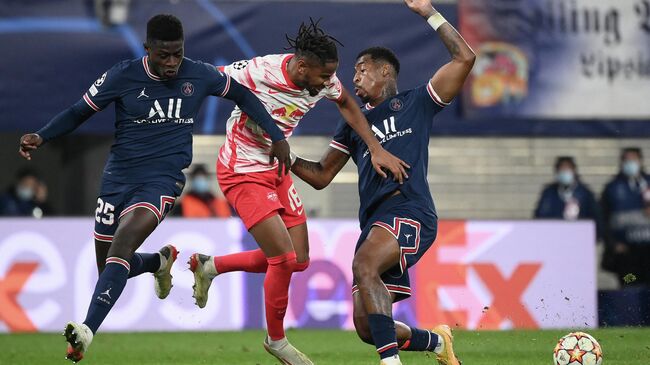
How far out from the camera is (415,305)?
14.3m

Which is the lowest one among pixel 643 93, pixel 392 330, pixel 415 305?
pixel 415 305

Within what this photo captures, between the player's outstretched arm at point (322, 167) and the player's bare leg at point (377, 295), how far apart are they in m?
1.08

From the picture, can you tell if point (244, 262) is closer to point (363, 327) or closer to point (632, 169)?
point (363, 327)

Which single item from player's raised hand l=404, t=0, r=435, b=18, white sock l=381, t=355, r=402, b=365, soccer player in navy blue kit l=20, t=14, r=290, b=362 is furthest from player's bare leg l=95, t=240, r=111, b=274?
player's raised hand l=404, t=0, r=435, b=18

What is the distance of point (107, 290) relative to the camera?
8.31m

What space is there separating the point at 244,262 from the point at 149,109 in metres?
1.45

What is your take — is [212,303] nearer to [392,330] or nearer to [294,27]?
[294,27]

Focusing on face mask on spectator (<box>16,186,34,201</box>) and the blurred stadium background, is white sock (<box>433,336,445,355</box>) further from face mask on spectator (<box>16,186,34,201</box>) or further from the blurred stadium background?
face mask on spectator (<box>16,186,34,201</box>)

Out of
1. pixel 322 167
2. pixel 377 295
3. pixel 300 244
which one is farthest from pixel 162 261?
pixel 377 295

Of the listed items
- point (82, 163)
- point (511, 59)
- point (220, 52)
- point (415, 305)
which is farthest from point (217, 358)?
point (82, 163)

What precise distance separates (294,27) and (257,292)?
3.34m

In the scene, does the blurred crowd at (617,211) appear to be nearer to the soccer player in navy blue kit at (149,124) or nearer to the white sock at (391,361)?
the soccer player in navy blue kit at (149,124)

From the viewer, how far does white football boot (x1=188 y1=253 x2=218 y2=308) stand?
976 cm

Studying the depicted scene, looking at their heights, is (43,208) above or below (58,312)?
above
